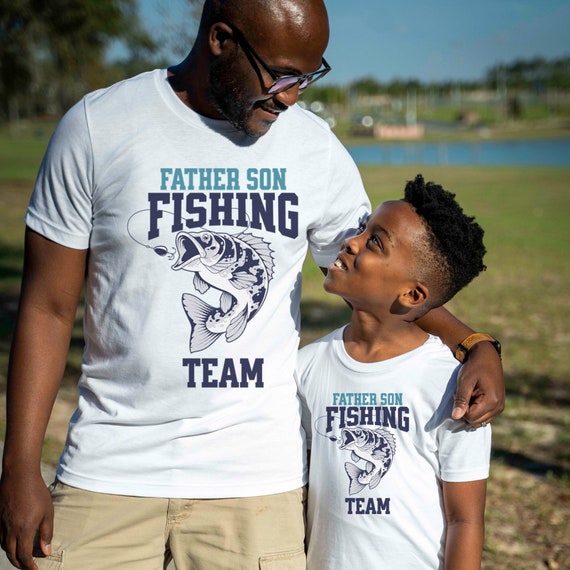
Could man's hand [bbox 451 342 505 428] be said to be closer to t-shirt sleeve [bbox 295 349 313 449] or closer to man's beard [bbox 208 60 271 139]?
t-shirt sleeve [bbox 295 349 313 449]

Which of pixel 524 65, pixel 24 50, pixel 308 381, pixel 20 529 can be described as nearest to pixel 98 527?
pixel 20 529

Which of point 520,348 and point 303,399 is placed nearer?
point 303,399

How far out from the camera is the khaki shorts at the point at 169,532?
2.14 metres

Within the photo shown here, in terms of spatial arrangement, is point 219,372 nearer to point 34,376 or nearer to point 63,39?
point 34,376

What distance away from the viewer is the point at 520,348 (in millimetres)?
8320

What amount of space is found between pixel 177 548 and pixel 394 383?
69cm

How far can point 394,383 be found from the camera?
2318mm

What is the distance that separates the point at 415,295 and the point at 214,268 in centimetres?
58

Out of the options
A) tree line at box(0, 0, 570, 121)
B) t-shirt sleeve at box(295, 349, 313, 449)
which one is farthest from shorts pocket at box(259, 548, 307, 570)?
tree line at box(0, 0, 570, 121)

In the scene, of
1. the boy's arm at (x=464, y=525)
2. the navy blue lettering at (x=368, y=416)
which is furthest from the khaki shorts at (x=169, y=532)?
the boy's arm at (x=464, y=525)

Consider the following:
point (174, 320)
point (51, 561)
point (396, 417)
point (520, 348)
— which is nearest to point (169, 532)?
point (51, 561)

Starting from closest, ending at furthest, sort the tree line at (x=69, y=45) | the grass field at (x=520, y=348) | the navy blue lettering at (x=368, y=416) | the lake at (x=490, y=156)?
the navy blue lettering at (x=368, y=416) < the grass field at (x=520, y=348) < the tree line at (x=69, y=45) < the lake at (x=490, y=156)

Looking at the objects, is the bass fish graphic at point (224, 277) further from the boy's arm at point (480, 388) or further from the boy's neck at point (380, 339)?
the boy's arm at point (480, 388)

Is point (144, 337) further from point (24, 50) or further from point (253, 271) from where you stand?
point (24, 50)
